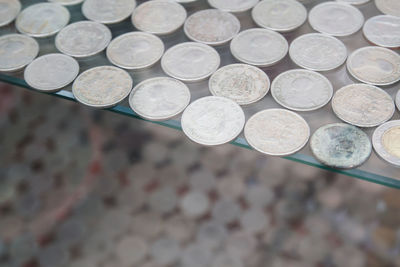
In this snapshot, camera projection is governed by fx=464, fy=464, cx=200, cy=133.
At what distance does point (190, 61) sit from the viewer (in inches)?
37.8

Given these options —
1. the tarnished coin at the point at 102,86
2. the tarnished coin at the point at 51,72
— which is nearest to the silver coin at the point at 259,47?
the tarnished coin at the point at 102,86

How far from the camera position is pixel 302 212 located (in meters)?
1.51

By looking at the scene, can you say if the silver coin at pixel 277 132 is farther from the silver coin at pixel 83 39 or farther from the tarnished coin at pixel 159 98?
the silver coin at pixel 83 39

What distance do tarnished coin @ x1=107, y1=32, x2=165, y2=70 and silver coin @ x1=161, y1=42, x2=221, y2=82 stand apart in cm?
3

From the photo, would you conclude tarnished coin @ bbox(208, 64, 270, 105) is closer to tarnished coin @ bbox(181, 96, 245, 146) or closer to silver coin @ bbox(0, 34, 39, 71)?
tarnished coin @ bbox(181, 96, 245, 146)

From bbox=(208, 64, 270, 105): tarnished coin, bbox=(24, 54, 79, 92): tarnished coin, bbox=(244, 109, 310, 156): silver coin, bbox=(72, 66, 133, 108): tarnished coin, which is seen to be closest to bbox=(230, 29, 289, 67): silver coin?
bbox=(208, 64, 270, 105): tarnished coin

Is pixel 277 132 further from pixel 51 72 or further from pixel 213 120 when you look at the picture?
pixel 51 72

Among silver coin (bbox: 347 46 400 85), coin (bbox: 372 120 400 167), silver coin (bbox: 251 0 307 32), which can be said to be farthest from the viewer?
silver coin (bbox: 251 0 307 32)

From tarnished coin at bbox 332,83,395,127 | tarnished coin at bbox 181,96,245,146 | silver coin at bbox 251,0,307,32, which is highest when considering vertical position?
silver coin at bbox 251,0,307,32

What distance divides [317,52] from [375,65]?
4.6 inches

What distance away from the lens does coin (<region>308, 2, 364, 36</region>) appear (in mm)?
991

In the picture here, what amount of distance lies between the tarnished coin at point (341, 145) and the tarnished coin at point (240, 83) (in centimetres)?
14

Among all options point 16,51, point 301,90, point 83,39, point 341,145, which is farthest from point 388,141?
point 16,51

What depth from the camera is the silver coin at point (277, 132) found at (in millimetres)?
822
